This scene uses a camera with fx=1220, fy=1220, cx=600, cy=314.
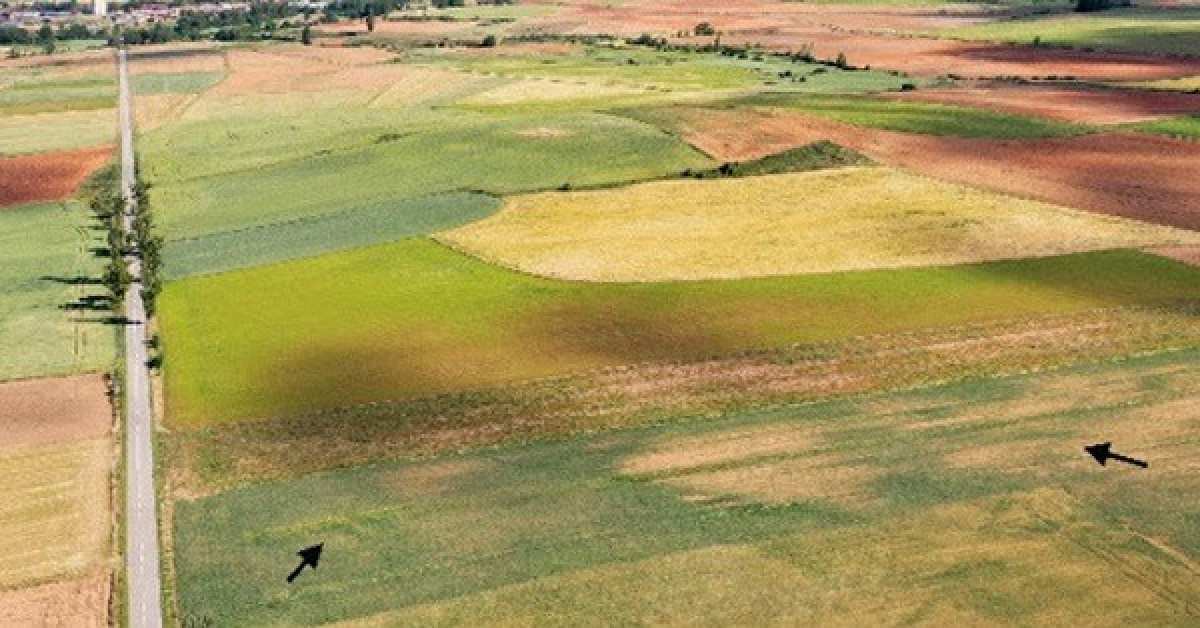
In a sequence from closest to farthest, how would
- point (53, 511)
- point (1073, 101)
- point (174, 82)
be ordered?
point (53, 511)
point (1073, 101)
point (174, 82)

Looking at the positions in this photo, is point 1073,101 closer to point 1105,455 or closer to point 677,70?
point 677,70

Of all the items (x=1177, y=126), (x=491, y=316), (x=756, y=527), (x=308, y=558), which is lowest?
(x=308, y=558)

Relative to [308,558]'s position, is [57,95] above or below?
above

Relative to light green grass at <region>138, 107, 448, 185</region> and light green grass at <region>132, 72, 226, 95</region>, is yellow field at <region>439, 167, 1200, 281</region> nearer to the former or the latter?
light green grass at <region>138, 107, 448, 185</region>

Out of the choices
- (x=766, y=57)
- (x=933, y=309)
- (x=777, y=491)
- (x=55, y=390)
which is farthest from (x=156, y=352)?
(x=766, y=57)

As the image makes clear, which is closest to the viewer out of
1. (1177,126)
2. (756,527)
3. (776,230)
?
(756,527)

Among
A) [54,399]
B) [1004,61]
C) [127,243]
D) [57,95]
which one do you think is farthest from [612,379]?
[57,95]

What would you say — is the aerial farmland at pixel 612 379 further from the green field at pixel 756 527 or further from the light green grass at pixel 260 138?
the light green grass at pixel 260 138
